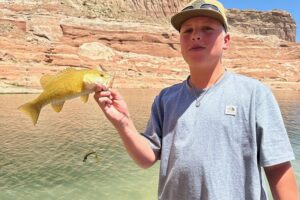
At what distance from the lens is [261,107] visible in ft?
8.49

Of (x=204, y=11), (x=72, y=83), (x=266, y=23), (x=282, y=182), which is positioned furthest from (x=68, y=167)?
(x=266, y=23)

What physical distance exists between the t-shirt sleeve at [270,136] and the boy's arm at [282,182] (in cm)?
7

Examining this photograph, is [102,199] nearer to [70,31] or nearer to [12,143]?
[12,143]

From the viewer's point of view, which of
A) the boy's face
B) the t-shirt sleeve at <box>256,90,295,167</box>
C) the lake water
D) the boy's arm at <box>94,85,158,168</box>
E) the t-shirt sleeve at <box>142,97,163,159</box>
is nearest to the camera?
the t-shirt sleeve at <box>256,90,295,167</box>

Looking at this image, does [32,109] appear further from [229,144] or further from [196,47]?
[229,144]

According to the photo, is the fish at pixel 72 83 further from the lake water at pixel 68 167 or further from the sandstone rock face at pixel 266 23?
the sandstone rock face at pixel 266 23

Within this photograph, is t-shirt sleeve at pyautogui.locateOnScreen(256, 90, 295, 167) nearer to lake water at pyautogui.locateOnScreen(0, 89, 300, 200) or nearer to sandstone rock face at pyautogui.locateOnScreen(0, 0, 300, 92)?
lake water at pyautogui.locateOnScreen(0, 89, 300, 200)

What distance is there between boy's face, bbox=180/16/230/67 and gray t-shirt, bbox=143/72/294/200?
0.22 meters

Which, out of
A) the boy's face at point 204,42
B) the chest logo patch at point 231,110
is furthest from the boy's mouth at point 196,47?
the chest logo patch at point 231,110

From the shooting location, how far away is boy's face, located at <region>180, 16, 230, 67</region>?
9.41ft

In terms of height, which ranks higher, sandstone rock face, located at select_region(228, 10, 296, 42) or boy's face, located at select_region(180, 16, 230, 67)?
sandstone rock face, located at select_region(228, 10, 296, 42)

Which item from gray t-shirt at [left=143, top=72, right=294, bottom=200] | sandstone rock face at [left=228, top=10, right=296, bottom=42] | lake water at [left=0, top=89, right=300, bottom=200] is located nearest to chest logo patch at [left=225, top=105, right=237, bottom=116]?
gray t-shirt at [left=143, top=72, right=294, bottom=200]

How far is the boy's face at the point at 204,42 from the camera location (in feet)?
9.41

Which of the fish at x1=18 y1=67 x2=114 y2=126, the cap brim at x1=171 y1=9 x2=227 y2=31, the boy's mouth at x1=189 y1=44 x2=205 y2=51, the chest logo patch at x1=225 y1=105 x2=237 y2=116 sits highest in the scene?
the cap brim at x1=171 y1=9 x2=227 y2=31
